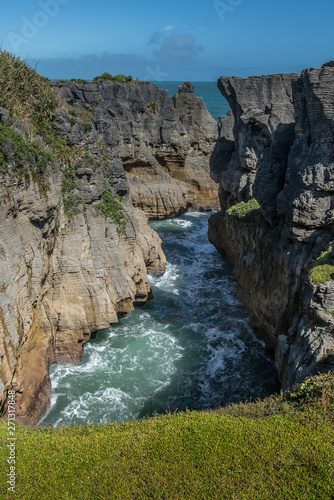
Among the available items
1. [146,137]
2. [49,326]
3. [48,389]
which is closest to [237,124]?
[146,137]

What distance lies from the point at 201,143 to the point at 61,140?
27.5 m

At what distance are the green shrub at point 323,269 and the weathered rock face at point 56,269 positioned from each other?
10036 millimetres

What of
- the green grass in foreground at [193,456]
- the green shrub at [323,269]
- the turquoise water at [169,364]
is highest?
the green shrub at [323,269]

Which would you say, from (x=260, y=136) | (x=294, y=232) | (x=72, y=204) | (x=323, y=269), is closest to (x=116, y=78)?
(x=260, y=136)

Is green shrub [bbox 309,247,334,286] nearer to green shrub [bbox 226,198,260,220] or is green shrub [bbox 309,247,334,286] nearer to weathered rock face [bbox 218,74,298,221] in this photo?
weathered rock face [bbox 218,74,298,221]

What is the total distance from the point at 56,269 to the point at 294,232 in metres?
10.5

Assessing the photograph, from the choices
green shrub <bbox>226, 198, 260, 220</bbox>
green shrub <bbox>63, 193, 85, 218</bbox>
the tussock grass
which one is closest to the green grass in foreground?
green shrub <bbox>63, 193, 85, 218</bbox>

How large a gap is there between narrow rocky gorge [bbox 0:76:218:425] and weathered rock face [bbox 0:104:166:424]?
4 centimetres

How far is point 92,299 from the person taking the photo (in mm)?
19078

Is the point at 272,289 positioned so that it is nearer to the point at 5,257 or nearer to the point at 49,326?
the point at 49,326

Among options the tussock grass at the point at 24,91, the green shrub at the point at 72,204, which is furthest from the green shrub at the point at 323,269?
the tussock grass at the point at 24,91

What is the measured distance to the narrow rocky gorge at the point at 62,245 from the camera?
1419cm

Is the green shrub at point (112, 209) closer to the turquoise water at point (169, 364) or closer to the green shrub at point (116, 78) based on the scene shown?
the turquoise water at point (169, 364)

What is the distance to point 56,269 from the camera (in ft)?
59.3
